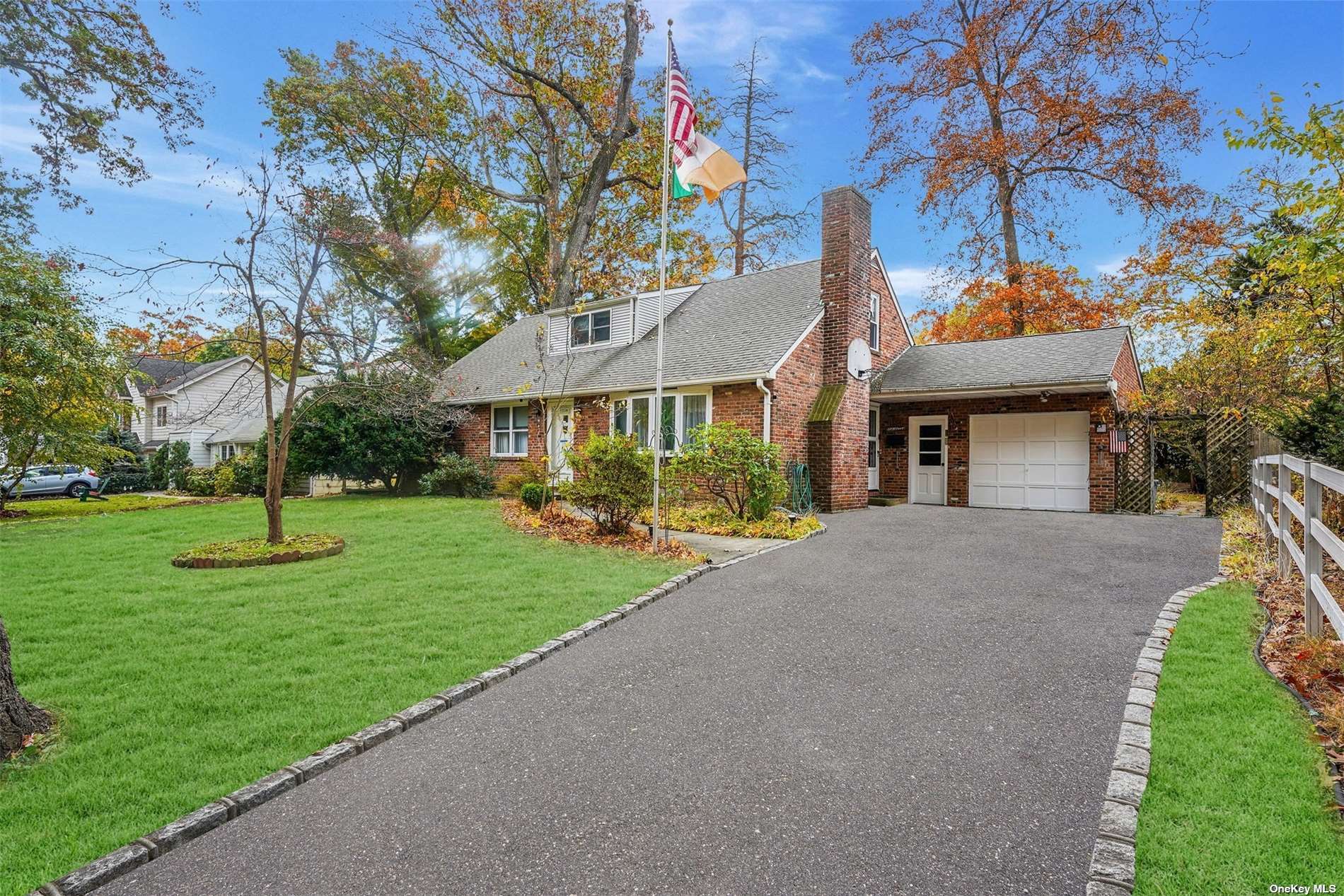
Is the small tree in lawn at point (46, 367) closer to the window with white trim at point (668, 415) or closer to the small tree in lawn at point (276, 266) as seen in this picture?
the small tree in lawn at point (276, 266)

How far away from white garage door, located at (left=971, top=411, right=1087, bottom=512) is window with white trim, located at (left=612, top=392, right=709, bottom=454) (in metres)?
6.71

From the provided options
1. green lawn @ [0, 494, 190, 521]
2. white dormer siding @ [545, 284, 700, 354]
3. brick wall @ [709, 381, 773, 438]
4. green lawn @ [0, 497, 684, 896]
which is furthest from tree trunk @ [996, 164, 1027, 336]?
green lawn @ [0, 494, 190, 521]

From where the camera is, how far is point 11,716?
11.4 feet

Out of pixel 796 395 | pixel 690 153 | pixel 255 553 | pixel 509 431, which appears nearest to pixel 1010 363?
pixel 796 395

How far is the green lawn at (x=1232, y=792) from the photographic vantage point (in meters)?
2.33

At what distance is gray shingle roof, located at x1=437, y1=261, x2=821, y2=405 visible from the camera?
516 inches

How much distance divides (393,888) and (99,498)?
999 inches

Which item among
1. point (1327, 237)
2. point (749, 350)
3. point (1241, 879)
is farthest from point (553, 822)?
point (749, 350)

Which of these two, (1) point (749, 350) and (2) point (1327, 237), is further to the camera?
(1) point (749, 350)

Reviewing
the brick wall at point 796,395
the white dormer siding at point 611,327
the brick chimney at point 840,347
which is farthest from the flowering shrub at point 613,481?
the white dormer siding at point 611,327

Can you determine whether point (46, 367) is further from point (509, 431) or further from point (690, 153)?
point (690, 153)

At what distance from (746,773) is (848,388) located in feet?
36.8

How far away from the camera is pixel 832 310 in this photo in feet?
44.7

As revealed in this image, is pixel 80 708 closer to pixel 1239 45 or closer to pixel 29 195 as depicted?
pixel 29 195
